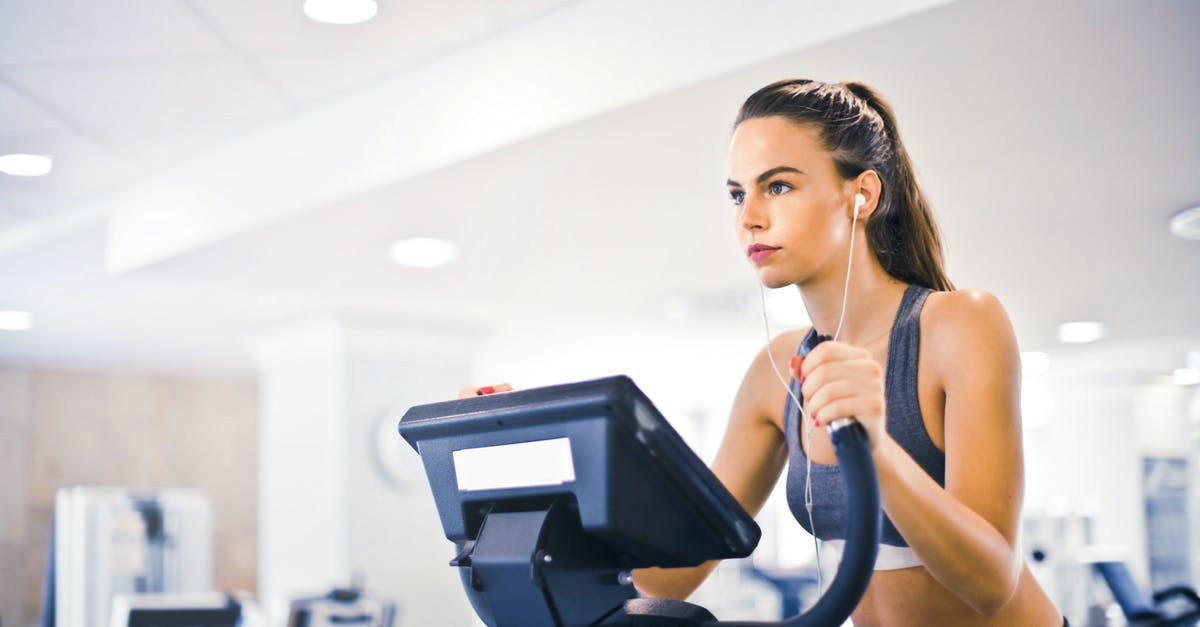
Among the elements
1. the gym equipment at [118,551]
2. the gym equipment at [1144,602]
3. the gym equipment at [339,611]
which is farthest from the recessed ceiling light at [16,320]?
the gym equipment at [1144,602]

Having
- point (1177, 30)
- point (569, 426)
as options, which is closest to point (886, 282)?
point (569, 426)

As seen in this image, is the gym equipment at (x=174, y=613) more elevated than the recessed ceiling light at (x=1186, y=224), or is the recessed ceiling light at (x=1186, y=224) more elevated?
the recessed ceiling light at (x=1186, y=224)

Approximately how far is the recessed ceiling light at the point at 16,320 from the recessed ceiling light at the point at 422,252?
236 cm

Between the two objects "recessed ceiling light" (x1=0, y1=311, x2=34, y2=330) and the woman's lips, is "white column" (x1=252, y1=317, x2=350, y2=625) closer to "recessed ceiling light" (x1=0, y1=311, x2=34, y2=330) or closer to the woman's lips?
"recessed ceiling light" (x1=0, y1=311, x2=34, y2=330)

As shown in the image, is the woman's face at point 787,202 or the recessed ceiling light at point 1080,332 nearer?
the woman's face at point 787,202

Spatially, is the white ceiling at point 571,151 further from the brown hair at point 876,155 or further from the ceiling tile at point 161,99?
the brown hair at point 876,155

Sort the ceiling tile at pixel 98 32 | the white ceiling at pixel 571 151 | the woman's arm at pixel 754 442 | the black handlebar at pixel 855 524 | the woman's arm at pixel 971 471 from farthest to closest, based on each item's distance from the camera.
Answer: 1. the ceiling tile at pixel 98 32
2. the white ceiling at pixel 571 151
3. the woman's arm at pixel 754 442
4. the woman's arm at pixel 971 471
5. the black handlebar at pixel 855 524

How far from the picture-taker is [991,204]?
3439 millimetres

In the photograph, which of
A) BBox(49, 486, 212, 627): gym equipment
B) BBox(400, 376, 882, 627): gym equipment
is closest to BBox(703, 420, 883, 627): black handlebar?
BBox(400, 376, 882, 627): gym equipment

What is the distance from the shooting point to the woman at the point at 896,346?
33.6 inches

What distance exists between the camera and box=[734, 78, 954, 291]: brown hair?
1015mm

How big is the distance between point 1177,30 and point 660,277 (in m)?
2.71

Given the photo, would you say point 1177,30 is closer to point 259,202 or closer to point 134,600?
point 259,202

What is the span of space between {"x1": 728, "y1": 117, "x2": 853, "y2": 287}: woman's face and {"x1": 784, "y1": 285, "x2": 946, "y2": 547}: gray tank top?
0.35 ft
